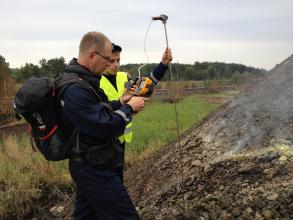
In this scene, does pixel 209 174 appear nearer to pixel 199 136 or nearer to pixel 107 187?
pixel 199 136

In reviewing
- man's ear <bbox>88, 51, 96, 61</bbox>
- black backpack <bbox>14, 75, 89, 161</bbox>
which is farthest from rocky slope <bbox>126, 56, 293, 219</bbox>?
man's ear <bbox>88, 51, 96, 61</bbox>

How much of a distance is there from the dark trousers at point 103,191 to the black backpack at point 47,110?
0.16 meters

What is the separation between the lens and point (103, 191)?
9.04ft

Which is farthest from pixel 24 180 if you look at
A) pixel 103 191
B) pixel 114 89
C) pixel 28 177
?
pixel 103 191

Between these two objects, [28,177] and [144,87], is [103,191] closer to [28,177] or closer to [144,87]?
Answer: [144,87]

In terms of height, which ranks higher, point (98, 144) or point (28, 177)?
point (98, 144)

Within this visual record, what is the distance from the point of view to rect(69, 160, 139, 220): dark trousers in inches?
109

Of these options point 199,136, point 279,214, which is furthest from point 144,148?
point 279,214

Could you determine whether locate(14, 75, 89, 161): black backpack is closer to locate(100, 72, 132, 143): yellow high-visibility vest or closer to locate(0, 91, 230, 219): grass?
locate(100, 72, 132, 143): yellow high-visibility vest

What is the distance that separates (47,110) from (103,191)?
663mm

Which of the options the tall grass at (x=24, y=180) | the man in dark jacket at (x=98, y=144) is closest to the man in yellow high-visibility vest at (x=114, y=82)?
the man in dark jacket at (x=98, y=144)

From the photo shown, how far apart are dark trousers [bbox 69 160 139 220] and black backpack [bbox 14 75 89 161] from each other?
0.16 m

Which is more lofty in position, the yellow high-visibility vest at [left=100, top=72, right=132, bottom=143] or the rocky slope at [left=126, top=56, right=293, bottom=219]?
the yellow high-visibility vest at [left=100, top=72, right=132, bottom=143]

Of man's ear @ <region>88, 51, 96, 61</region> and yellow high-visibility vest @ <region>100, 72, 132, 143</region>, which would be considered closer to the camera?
man's ear @ <region>88, 51, 96, 61</region>
